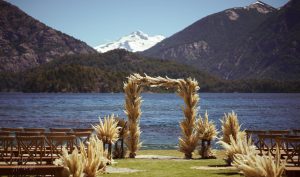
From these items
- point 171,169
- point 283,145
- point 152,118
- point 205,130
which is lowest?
point 152,118

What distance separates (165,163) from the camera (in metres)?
18.3

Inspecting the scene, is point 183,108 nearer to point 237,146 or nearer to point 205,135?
point 205,135

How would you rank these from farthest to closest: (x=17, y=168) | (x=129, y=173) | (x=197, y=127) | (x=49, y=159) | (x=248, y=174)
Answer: (x=197, y=127) → (x=129, y=173) → (x=49, y=159) → (x=17, y=168) → (x=248, y=174)

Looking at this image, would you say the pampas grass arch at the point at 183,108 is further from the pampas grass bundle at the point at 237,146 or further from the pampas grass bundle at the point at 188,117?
the pampas grass bundle at the point at 237,146

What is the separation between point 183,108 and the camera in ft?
74.1

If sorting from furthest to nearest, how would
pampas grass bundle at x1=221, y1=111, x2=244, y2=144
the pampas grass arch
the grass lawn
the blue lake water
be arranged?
the blue lake water
the pampas grass arch
pampas grass bundle at x1=221, y1=111, x2=244, y2=144
the grass lawn

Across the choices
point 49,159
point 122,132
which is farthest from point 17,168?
point 122,132

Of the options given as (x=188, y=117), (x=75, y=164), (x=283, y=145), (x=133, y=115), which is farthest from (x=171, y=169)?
(x=133, y=115)

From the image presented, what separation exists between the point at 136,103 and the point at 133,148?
2178 mm

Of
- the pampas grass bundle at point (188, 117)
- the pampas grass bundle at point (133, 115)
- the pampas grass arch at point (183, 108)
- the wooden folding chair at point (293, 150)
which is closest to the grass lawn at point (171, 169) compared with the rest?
the wooden folding chair at point (293, 150)

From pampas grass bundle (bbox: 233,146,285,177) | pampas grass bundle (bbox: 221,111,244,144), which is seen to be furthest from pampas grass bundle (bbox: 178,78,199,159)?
pampas grass bundle (bbox: 233,146,285,177)

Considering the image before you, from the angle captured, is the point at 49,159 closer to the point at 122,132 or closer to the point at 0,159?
the point at 0,159

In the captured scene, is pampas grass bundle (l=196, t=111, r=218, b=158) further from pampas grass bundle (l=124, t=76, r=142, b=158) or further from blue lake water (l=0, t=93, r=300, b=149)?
blue lake water (l=0, t=93, r=300, b=149)

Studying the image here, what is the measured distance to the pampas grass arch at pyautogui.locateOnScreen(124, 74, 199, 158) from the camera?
2173 centimetres
